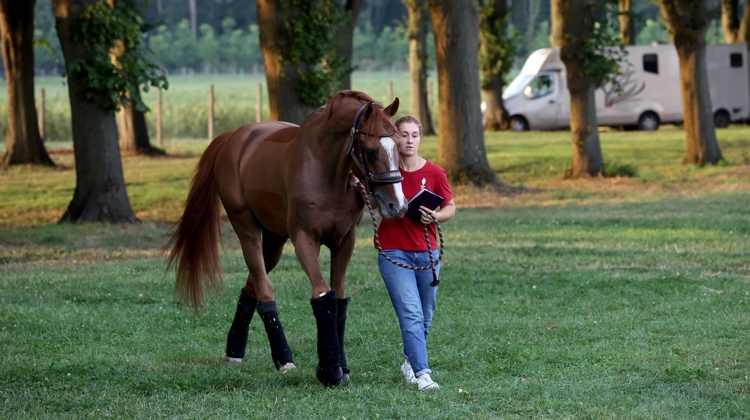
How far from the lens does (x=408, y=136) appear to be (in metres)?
6.11

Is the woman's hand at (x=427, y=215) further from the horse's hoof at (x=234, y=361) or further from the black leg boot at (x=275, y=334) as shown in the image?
the horse's hoof at (x=234, y=361)

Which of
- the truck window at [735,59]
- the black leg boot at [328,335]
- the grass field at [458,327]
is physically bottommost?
the grass field at [458,327]

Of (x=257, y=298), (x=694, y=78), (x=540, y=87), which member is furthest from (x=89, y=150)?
(x=540, y=87)

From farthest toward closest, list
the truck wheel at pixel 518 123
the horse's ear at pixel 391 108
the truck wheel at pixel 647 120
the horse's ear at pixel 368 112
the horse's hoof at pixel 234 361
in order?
the truck wheel at pixel 518 123
the truck wheel at pixel 647 120
the horse's hoof at pixel 234 361
the horse's ear at pixel 391 108
the horse's ear at pixel 368 112

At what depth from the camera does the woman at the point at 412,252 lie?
611 cm

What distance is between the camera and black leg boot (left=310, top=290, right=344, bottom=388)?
20.0 ft

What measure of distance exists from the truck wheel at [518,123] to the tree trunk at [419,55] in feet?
14.7

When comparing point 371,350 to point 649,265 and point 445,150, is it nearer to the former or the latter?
point 649,265

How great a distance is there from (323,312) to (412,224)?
2.60ft

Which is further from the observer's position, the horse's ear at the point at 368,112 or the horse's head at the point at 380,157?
the horse's ear at the point at 368,112

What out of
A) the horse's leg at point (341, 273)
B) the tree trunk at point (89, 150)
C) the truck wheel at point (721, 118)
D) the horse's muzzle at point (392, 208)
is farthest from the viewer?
the truck wheel at point (721, 118)

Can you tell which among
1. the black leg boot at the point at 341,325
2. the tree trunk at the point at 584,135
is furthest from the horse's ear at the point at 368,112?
the tree trunk at the point at 584,135

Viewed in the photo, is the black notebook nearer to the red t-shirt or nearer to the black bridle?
the red t-shirt

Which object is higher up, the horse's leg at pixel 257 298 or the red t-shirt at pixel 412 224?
the red t-shirt at pixel 412 224
